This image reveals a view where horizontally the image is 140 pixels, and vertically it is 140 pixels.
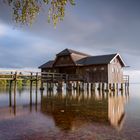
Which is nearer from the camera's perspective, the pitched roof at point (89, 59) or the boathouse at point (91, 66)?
the boathouse at point (91, 66)

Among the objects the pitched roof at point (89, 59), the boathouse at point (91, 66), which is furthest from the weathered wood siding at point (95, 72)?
the pitched roof at point (89, 59)

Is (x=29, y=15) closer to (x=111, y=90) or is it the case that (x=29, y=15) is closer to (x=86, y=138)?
(x=86, y=138)

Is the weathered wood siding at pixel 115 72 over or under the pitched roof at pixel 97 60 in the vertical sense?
under

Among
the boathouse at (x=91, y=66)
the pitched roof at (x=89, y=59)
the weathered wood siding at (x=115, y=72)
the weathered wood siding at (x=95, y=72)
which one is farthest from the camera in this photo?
the pitched roof at (x=89, y=59)

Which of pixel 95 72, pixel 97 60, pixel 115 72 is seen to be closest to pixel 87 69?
pixel 95 72

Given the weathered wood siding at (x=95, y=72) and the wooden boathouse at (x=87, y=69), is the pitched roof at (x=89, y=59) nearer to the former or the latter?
the wooden boathouse at (x=87, y=69)

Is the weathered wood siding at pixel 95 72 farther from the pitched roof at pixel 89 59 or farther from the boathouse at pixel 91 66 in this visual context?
the pitched roof at pixel 89 59

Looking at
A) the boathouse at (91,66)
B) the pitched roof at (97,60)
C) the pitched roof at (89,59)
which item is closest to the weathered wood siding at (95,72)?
the boathouse at (91,66)

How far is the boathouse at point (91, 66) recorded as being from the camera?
38.3 metres

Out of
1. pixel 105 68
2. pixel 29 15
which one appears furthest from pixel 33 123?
pixel 105 68

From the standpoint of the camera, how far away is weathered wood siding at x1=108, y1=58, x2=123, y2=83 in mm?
38650

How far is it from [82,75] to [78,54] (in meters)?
4.70

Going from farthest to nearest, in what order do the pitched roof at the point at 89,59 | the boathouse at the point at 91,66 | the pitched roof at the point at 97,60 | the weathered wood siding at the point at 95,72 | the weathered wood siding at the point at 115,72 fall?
the pitched roof at the point at 89,59 → the weathered wood siding at the point at 115,72 → the pitched roof at the point at 97,60 → the boathouse at the point at 91,66 → the weathered wood siding at the point at 95,72

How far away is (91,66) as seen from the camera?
39.5m
